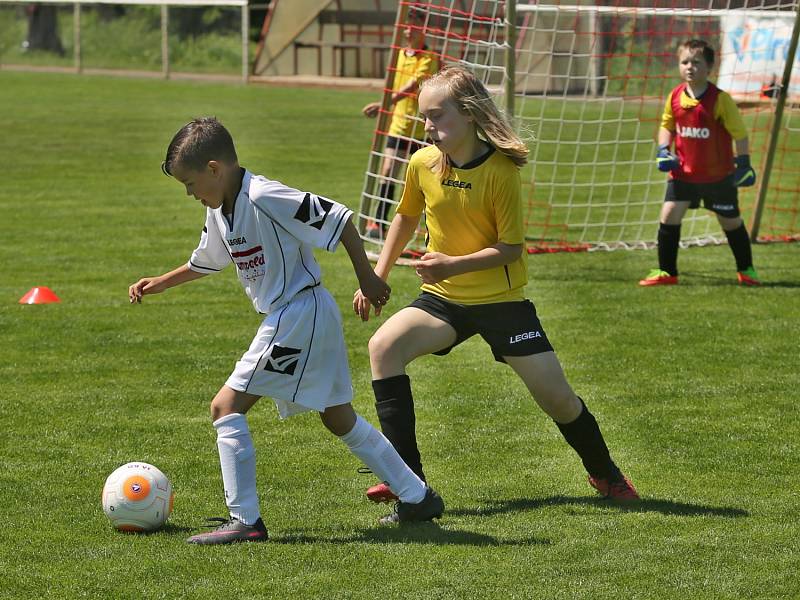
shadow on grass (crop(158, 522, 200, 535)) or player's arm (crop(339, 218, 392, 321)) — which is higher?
player's arm (crop(339, 218, 392, 321))

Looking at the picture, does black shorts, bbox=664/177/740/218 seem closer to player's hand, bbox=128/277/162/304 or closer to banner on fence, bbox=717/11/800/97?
player's hand, bbox=128/277/162/304

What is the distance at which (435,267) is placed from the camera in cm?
486

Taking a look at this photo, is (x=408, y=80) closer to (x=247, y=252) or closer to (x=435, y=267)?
(x=435, y=267)

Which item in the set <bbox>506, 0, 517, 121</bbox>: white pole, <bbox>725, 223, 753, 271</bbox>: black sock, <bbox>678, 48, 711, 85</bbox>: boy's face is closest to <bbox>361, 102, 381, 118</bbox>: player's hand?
<bbox>506, 0, 517, 121</bbox>: white pole

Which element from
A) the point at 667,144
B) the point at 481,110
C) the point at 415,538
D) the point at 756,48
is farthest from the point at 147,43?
the point at 415,538

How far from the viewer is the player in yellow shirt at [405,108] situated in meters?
11.0

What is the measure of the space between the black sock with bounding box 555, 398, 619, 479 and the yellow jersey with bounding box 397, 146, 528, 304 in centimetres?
58

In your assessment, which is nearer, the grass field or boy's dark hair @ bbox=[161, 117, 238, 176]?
the grass field

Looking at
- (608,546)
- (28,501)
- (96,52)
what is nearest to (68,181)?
(28,501)

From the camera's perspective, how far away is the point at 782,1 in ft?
59.1

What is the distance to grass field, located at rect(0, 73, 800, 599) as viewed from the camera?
4.42m

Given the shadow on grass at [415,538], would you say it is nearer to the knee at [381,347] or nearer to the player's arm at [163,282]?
the knee at [381,347]

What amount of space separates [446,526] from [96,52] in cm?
3958

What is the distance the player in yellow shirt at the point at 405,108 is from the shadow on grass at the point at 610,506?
5982 millimetres
